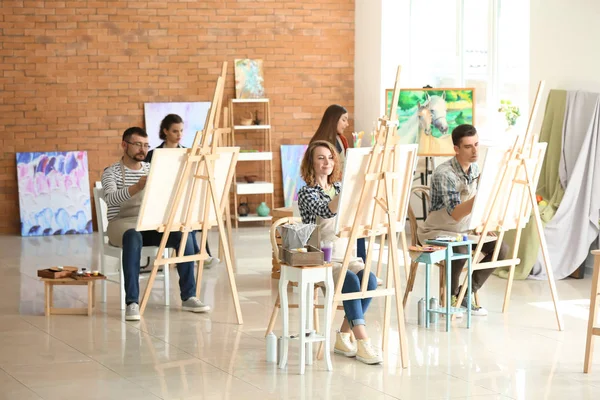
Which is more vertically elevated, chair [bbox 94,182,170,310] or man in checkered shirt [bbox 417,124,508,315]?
man in checkered shirt [bbox 417,124,508,315]

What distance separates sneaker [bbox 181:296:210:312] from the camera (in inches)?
245

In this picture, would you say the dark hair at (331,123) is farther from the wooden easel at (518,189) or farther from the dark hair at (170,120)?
the wooden easel at (518,189)

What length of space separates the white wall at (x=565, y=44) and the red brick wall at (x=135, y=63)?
334 cm

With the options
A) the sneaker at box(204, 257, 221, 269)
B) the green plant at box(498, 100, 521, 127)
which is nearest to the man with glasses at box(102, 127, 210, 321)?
the sneaker at box(204, 257, 221, 269)

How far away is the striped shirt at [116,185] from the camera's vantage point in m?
6.36

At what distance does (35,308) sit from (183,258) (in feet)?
3.92

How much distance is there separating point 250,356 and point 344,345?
1.64 feet

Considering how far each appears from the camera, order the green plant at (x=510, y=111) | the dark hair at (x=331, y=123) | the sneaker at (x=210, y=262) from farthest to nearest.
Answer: the green plant at (x=510, y=111) < the sneaker at (x=210, y=262) < the dark hair at (x=331, y=123)

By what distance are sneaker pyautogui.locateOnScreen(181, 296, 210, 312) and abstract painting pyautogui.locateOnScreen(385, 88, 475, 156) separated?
375 cm

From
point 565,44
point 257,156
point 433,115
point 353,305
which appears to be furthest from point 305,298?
point 257,156

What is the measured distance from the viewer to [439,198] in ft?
19.7

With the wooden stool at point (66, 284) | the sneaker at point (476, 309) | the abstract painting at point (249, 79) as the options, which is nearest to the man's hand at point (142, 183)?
the wooden stool at point (66, 284)

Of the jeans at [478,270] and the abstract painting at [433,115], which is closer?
the jeans at [478,270]

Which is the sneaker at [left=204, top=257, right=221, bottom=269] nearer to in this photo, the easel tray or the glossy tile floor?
the glossy tile floor
